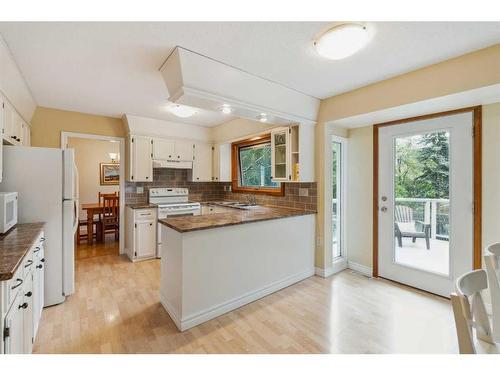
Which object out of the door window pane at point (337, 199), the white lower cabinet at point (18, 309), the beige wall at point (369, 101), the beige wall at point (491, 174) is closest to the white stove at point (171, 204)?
the white lower cabinet at point (18, 309)

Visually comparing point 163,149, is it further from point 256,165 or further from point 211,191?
point 256,165

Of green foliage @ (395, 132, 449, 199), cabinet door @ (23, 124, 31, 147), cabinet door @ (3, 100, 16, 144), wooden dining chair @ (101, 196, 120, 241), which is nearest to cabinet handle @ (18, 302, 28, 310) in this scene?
cabinet door @ (3, 100, 16, 144)

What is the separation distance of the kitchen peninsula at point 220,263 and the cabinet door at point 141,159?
198 centimetres

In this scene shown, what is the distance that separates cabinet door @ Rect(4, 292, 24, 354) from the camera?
3.86 ft

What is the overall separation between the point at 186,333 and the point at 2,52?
272 centimetres

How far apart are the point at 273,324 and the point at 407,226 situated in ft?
6.91

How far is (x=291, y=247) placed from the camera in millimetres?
2990

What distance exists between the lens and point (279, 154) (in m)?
3.56

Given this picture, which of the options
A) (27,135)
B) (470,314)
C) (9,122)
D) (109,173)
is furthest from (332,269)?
(109,173)

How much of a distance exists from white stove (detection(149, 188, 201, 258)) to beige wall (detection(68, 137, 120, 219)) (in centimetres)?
300

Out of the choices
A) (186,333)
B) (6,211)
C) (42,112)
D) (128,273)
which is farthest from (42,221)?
(42,112)

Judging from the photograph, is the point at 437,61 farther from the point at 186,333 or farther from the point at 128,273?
the point at 128,273

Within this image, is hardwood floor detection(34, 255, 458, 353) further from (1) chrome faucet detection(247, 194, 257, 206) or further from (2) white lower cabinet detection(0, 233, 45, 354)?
(1) chrome faucet detection(247, 194, 257, 206)
